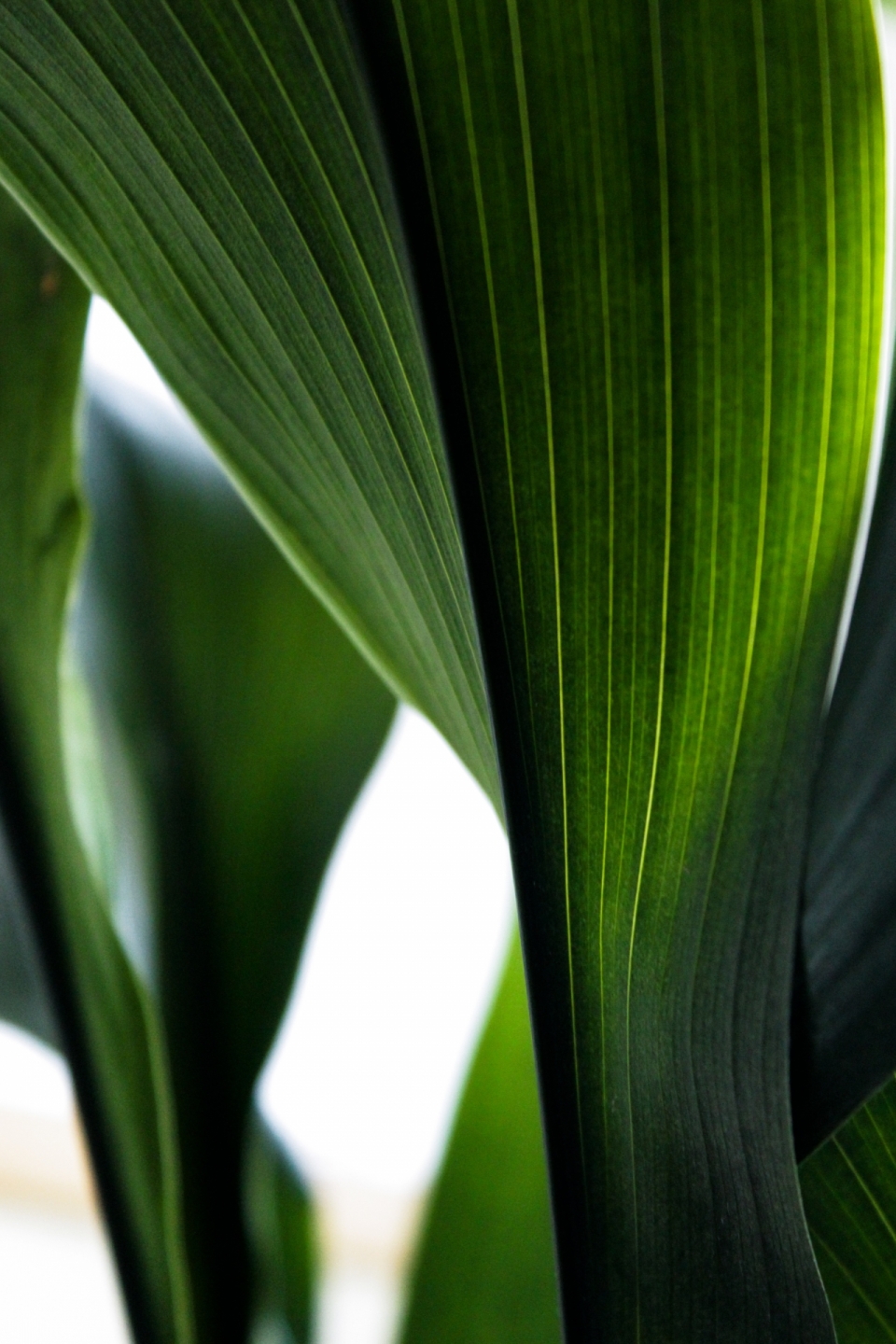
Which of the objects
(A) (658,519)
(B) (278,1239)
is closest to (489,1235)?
(B) (278,1239)

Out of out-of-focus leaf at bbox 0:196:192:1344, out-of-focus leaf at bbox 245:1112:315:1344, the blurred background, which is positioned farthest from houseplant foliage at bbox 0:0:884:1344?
the blurred background

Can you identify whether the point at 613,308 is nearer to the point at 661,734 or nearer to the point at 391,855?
the point at 661,734

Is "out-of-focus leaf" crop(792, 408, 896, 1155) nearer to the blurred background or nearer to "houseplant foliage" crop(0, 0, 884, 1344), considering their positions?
"houseplant foliage" crop(0, 0, 884, 1344)

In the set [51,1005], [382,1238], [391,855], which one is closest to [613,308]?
[51,1005]

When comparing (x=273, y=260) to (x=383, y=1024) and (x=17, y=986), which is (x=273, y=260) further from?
(x=383, y=1024)

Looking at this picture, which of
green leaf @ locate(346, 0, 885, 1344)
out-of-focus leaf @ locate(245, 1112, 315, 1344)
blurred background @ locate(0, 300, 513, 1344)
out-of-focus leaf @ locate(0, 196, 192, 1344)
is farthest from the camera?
blurred background @ locate(0, 300, 513, 1344)

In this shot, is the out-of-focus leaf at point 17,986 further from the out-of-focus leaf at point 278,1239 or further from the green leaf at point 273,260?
the green leaf at point 273,260

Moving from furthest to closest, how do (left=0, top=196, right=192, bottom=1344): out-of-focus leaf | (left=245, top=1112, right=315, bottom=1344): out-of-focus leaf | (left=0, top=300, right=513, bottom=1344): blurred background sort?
(left=0, top=300, right=513, bottom=1344): blurred background → (left=245, top=1112, right=315, bottom=1344): out-of-focus leaf → (left=0, top=196, right=192, bottom=1344): out-of-focus leaf
